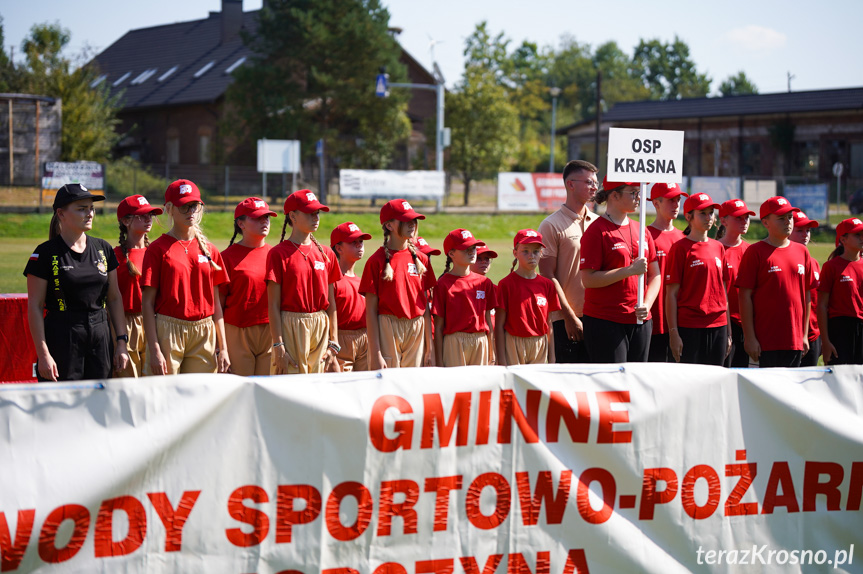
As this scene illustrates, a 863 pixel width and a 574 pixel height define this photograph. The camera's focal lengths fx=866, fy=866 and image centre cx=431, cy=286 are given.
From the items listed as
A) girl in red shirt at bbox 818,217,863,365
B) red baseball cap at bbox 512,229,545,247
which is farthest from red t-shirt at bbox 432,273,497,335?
girl in red shirt at bbox 818,217,863,365

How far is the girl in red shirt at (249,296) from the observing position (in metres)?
6.62

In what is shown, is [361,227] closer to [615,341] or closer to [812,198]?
[812,198]

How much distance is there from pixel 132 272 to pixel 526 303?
2.90 meters

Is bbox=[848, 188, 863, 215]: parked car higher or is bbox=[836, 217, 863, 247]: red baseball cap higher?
bbox=[848, 188, 863, 215]: parked car

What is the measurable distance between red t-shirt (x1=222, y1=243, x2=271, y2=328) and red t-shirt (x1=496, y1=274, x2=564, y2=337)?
1.82 meters

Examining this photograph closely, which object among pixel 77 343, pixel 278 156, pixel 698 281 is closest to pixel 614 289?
pixel 698 281

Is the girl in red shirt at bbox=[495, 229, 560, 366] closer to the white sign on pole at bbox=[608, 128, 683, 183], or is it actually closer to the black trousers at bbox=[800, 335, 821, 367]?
the white sign on pole at bbox=[608, 128, 683, 183]

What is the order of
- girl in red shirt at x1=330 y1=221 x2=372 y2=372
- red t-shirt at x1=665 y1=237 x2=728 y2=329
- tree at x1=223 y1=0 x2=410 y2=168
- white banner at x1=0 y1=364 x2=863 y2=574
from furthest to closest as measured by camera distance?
tree at x1=223 y1=0 x2=410 y2=168
girl in red shirt at x1=330 y1=221 x2=372 y2=372
red t-shirt at x1=665 y1=237 x2=728 y2=329
white banner at x1=0 y1=364 x2=863 y2=574

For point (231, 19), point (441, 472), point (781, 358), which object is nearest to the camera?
point (441, 472)

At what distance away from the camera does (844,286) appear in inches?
295

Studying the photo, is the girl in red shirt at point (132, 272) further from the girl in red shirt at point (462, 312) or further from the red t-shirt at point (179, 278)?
the girl in red shirt at point (462, 312)

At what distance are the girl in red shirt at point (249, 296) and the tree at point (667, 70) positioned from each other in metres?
110

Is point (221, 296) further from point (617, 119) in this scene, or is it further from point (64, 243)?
point (617, 119)

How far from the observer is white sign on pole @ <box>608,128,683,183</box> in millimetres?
6207
